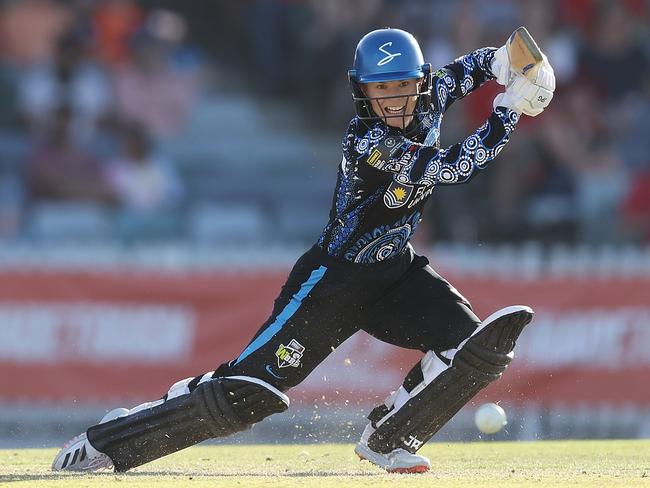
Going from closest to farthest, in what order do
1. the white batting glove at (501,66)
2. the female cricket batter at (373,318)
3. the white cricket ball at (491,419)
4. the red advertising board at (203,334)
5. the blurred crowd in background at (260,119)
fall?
the female cricket batter at (373,318), the white batting glove at (501,66), the white cricket ball at (491,419), the red advertising board at (203,334), the blurred crowd in background at (260,119)

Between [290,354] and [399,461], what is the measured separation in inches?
29.3

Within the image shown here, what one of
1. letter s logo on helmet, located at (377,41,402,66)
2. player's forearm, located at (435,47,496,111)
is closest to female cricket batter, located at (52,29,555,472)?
letter s logo on helmet, located at (377,41,402,66)

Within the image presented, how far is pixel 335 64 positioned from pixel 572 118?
2346mm

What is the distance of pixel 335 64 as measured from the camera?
12.9 metres

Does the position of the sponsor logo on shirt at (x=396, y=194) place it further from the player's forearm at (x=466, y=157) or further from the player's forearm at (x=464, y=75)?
the player's forearm at (x=464, y=75)

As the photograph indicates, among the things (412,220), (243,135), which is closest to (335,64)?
(243,135)

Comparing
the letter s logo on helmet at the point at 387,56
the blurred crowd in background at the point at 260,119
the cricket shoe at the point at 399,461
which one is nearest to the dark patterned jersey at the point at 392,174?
the letter s logo on helmet at the point at 387,56

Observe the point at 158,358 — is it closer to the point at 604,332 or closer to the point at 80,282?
the point at 80,282

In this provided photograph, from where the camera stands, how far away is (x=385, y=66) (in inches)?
236

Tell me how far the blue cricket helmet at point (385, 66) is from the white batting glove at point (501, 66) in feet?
1.13

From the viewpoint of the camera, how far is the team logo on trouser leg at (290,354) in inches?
235

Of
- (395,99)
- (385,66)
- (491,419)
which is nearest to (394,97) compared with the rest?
(395,99)

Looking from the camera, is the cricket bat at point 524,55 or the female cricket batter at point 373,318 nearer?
the cricket bat at point 524,55

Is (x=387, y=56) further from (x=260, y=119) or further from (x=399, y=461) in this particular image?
(x=260, y=119)
